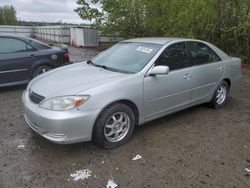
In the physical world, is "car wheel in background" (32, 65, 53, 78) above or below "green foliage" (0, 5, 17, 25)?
below

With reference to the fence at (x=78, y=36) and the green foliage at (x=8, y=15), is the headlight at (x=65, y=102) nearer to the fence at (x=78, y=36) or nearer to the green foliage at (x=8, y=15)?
the fence at (x=78, y=36)

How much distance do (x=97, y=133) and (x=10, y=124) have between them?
187 cm

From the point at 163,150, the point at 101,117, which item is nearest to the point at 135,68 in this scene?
the point at 101,117

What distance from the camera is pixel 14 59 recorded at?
6348 mm

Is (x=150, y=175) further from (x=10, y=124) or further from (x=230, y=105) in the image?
(x=230, y=105)

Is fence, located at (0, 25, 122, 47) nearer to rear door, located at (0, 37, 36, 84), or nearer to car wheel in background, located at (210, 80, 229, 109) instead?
rear door, located at (0, 37, 36, 84)

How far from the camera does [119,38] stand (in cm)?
1446

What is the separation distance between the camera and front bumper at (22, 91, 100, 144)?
316 cm

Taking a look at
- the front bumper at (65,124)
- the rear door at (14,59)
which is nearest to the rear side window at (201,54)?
the front bumper at (65,124)

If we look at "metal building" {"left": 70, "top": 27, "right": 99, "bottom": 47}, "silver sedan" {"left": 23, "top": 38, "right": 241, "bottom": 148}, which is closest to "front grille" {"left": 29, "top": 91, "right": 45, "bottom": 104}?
"silver sedan" {"left": 23, "top": 38, "right": 241, "bottom": 148}

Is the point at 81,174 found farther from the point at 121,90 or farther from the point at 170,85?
the point at 170,85

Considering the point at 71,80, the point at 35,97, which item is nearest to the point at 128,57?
the point at 71,80

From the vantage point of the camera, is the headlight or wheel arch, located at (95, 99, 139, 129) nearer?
the headlight

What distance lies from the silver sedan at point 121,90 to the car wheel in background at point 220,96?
95mm
